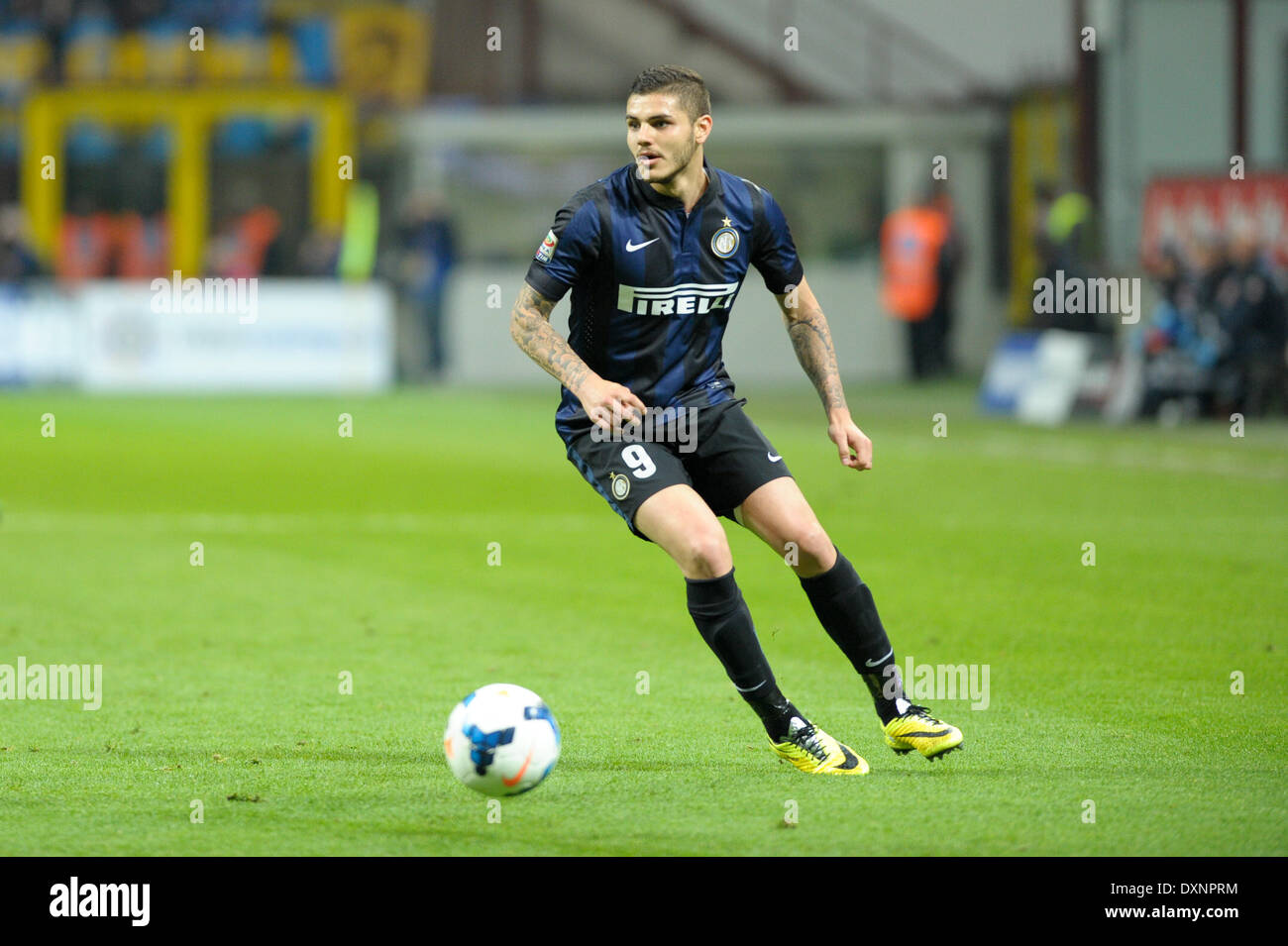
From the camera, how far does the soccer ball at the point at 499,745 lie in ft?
17.6

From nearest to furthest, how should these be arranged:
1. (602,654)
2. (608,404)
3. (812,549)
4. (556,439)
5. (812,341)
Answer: (608,404) → (812,549) → (812,341) → (602,654) → (556,439)

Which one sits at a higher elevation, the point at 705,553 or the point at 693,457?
the point at 693,457

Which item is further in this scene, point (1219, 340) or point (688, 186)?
point (1219, 340)

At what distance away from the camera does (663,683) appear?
7340 mm

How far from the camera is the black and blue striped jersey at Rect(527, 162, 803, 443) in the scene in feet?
19.1

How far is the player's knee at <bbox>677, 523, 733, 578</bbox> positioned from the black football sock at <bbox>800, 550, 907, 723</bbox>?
0.39m

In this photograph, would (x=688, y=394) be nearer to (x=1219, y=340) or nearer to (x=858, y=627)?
(x=858, y=627)

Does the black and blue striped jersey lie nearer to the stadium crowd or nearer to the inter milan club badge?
the inter milan club badge

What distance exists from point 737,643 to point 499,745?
0.82m

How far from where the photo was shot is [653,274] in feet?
19.3

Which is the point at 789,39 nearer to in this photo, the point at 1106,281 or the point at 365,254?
the point at 365,254

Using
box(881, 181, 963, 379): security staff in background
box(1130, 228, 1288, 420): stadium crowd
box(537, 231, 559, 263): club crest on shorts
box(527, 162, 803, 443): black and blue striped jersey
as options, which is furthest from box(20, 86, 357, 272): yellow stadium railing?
box(537, 231, 559, 263): club crest on shorts

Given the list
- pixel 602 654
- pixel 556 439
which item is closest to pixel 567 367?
pixel 602 654

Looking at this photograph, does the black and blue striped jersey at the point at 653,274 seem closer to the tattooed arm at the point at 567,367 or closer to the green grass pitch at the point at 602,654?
the tattooed arm at the point at 567,367
